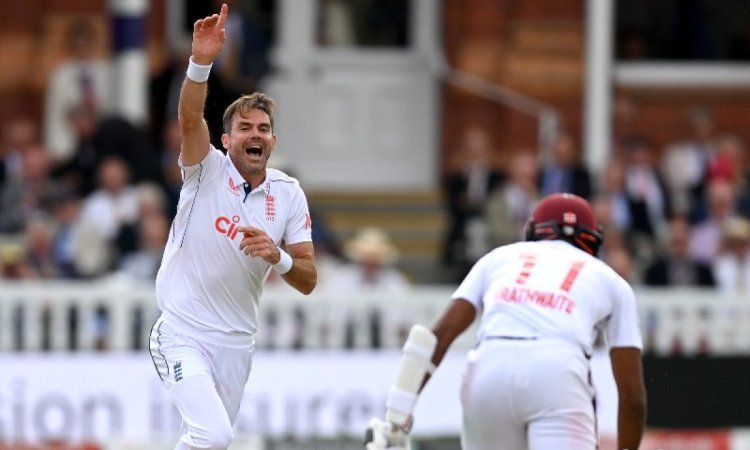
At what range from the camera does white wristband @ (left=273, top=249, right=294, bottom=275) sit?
29.2 feet

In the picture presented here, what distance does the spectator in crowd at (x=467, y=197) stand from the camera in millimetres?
16703

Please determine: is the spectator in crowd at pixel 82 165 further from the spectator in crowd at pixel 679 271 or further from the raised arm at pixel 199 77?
the raised arm at pixel 199 77

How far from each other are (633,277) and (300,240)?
284 inches

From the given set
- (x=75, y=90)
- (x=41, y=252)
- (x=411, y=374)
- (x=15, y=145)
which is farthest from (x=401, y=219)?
(x=411, y=374)

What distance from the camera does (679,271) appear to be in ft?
52.9

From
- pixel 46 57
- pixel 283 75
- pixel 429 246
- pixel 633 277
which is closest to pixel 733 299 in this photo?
pixel 633 277

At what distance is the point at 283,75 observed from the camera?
1922cm

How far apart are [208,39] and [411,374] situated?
5.70ft

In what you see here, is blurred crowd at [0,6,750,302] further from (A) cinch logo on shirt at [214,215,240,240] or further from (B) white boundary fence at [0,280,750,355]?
(A) cinch logo on shirt at [214,215,240,240]

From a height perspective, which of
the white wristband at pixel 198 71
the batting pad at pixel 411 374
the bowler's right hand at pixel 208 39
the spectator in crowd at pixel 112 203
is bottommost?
the spectator in crowd at pixel 112 203

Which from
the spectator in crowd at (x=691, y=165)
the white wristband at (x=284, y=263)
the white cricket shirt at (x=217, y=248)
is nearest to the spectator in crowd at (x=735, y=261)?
the spectator in crowd at (x=691, y=165)

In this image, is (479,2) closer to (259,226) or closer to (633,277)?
(633,277)

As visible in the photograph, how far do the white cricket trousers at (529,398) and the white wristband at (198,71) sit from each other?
1.71m

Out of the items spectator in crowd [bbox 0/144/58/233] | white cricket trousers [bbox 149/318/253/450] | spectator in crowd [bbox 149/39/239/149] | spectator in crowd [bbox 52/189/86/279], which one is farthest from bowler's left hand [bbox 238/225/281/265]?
spectator in crowd [bbox 149/39/239/149]
